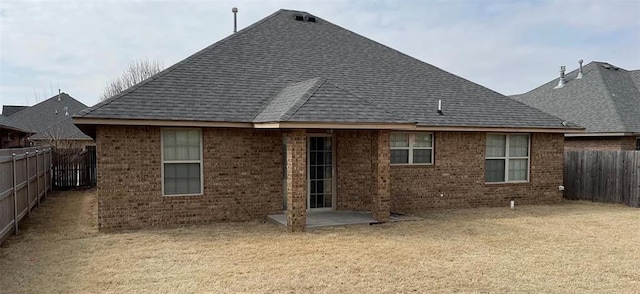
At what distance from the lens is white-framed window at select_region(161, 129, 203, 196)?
10195mm

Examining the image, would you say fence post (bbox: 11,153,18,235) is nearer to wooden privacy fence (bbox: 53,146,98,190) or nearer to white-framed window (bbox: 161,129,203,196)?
white-framed window (bbox: 161,129,203,196)

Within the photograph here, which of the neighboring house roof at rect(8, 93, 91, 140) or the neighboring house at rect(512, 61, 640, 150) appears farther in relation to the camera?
the neighboring house roof at rect(8, 93, 91, 140)

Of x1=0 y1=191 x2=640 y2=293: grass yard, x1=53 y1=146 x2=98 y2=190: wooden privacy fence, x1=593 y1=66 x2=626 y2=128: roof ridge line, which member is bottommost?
x1=0 y1=191 x2=640 y2=293: grass yard

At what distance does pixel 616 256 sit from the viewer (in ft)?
24.8

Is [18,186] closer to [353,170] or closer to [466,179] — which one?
[353,170]

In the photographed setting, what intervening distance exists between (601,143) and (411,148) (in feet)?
32.1

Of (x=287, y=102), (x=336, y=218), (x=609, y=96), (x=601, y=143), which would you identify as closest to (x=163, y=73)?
(x=287, y=102)

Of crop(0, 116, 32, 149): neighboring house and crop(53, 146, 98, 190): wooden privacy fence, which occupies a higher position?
crop(0, 116, 32, 149): neighboring house

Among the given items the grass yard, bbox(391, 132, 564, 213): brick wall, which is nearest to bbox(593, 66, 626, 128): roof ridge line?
bbox(391, 132, 564, 213): brick wall

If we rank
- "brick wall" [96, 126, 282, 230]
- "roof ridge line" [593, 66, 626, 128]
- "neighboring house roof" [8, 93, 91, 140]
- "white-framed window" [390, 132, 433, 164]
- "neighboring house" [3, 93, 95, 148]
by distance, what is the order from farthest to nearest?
1. "neighboring house roof" [8, 93, 91, 140]
2. "neighboring house" [3, 93, 95, 148]
3. "roof ridge line" [593, 66, 626, 128]
4. "white-framed window" [390, 132, 433, 164]
5. "brick wall" [96, 126, 282, 230]

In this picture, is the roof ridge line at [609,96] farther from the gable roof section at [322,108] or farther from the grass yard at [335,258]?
the gable roof section at [322,108]

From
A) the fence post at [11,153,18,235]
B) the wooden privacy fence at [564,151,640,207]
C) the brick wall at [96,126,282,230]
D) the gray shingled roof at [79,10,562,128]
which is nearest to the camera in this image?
the fence post at [11,153,18,235]

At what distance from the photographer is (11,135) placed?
23172mm

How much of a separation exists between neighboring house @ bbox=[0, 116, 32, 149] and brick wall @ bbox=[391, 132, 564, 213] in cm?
1524
